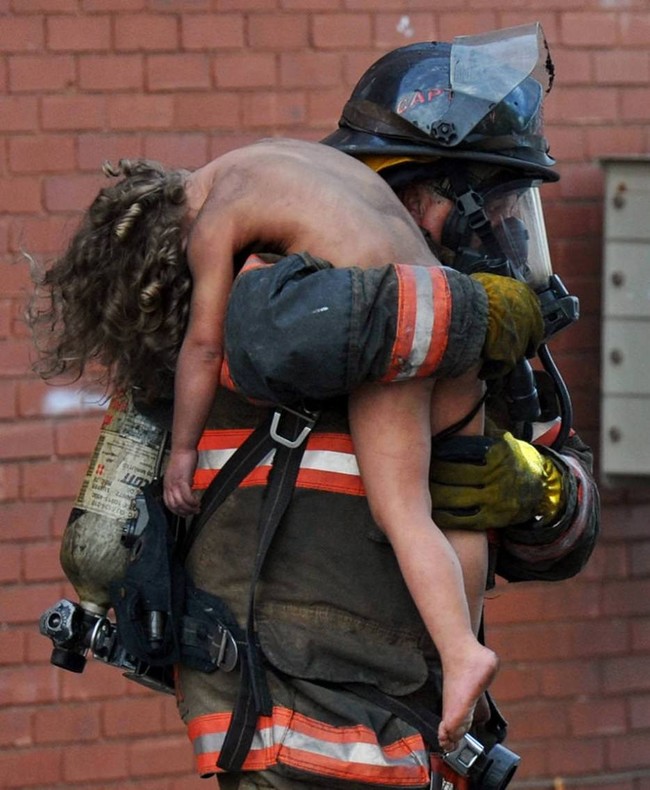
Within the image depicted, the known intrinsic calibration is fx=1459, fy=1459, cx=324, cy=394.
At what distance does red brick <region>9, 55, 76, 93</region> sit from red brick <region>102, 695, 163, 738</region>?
5.82 feet

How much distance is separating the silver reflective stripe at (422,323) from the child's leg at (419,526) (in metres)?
0.08

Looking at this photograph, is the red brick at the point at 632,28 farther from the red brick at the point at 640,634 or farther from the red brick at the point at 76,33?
the red brick at the point at 640,634

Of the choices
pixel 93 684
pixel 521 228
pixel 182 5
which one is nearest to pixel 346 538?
pixel 521 228

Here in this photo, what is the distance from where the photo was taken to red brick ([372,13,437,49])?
167 inches

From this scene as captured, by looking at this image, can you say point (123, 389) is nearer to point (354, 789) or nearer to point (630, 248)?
point (354, 789)

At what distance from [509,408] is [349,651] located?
1.86 ft

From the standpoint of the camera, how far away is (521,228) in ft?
8.97

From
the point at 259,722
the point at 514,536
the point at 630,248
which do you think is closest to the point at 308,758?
the point at 259,722

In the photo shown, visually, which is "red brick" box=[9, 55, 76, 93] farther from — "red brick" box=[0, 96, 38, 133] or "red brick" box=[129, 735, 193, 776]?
"red brick" box=[129, 735, 193, 776]

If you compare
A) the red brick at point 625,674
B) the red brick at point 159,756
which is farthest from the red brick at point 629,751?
the red brick at point 159,756

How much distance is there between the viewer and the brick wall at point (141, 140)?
413 cm

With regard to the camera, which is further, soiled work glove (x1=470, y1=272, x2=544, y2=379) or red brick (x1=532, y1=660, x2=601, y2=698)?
red brick (x1=532, y1=660, x2=601, y2=698)

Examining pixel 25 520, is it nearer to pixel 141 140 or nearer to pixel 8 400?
pixel 8 400

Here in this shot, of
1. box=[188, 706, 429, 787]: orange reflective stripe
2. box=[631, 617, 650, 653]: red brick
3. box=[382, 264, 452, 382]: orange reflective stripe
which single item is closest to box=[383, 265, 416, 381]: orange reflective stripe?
box=[382, 264, 452, 382]: orange reflective stripe
